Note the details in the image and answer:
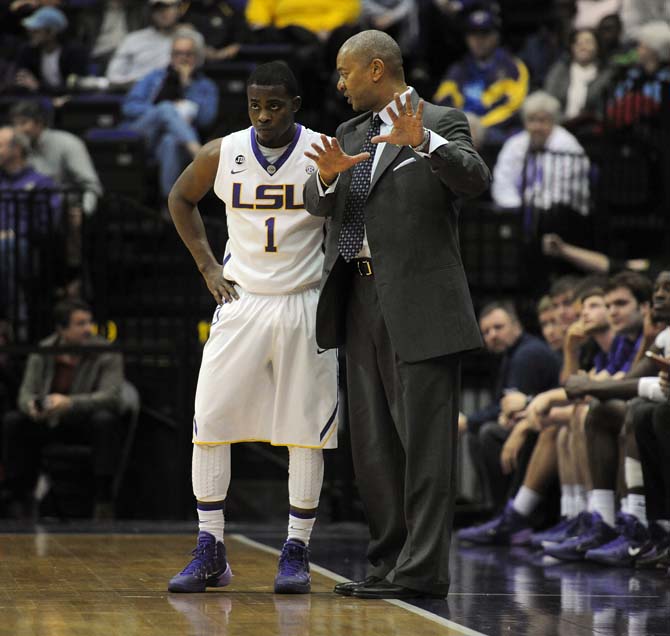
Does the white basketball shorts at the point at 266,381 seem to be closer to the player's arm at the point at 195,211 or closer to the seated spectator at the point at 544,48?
the player's arm at the point at 195,211

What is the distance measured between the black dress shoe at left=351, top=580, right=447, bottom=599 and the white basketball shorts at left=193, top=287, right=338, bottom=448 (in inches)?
22.6

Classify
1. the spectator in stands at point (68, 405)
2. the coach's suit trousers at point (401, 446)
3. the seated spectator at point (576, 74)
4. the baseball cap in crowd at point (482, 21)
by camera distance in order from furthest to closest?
the baseball cap in crowd at point (482, 21), the seated spectator at point (576, 74), the spectator in stands at point (68, 405), the coach's suit trousers at point (401, 446)

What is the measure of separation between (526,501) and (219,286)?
10.2 ft

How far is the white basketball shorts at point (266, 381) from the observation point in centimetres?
584

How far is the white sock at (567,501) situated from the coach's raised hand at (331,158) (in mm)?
3211

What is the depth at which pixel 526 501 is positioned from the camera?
27.9 feet

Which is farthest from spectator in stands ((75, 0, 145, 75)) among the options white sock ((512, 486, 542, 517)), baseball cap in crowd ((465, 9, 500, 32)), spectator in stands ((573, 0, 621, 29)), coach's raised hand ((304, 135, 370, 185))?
coach's raised hand ((304, 135, 370, 185))

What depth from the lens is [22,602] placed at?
17.8 feet

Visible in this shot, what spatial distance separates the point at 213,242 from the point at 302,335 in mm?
4218

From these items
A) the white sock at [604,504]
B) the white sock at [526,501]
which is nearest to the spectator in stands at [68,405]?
the white sock at [526,501]

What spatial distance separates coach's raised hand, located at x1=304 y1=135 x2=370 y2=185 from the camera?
5.54m

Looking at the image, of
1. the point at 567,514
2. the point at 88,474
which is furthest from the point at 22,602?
the point at 88,474

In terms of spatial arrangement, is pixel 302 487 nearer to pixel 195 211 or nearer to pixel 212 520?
pixel 212 520

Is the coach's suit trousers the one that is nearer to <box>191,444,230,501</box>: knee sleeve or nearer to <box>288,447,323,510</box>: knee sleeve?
<box>288,447,323,510</box>: knee sleeve
